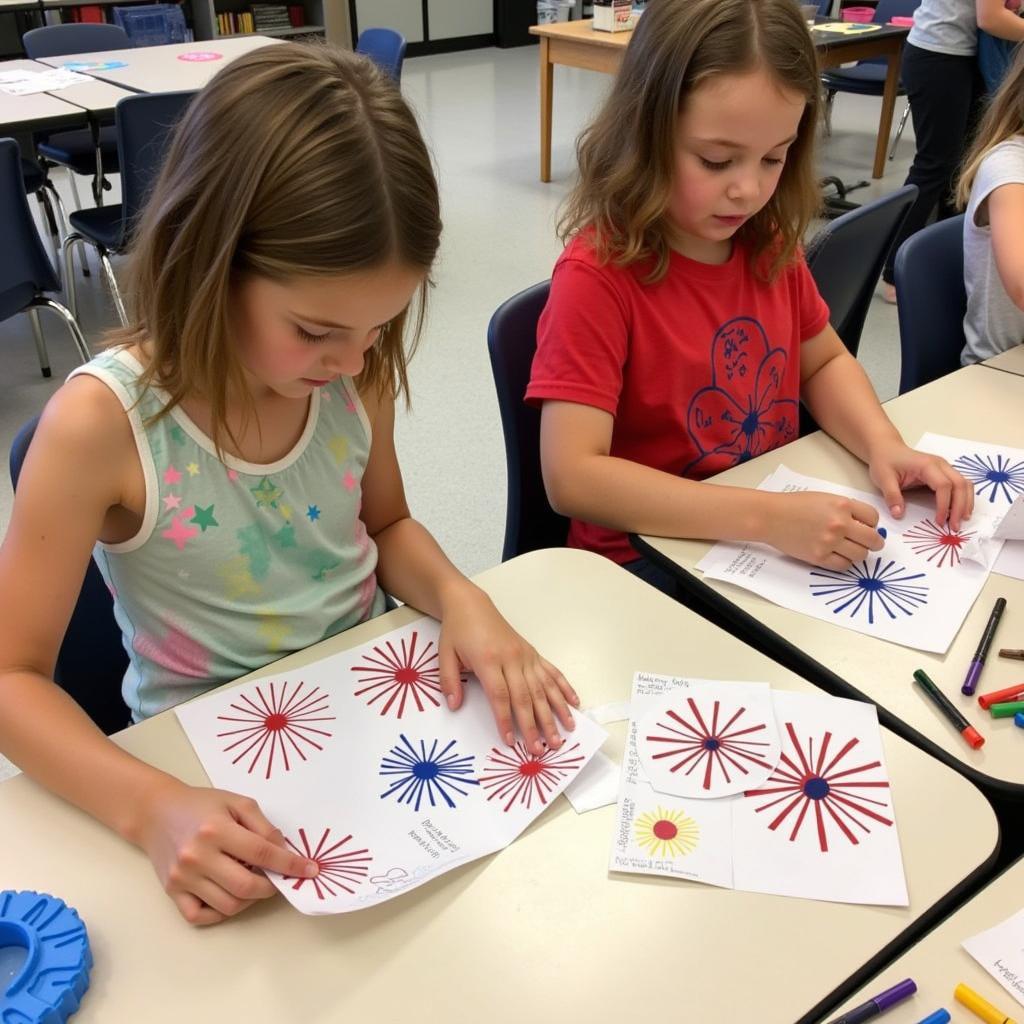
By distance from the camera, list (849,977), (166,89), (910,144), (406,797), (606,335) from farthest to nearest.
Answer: (910,144) → (166,89) → (606,335) → (406,797) → (849,977)

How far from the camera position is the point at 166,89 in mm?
3162

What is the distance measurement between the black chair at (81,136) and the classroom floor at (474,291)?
1.38 ft

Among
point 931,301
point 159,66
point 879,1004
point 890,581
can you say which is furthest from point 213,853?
point 159,66

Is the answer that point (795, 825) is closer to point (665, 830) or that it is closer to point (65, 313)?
point (665, 830)

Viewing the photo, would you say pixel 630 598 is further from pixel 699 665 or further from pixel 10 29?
pixel 10 29

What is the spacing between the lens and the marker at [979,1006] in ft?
1.98

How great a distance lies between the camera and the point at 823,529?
1031 mm

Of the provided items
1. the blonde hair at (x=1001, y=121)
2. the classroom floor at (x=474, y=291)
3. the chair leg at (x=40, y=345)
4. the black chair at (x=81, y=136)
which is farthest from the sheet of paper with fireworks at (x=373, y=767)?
the black chair at (x=81, y=136)

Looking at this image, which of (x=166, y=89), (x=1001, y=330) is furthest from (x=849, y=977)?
(x=166, y=89)

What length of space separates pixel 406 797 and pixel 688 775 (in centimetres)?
22

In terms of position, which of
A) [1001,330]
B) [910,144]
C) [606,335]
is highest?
[606,335]

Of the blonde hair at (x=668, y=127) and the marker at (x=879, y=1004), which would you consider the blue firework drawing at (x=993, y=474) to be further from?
the marker at (x=879, y=1004)

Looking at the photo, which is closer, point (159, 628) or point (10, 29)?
point (159, 628)

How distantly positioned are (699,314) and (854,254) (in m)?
0.70
